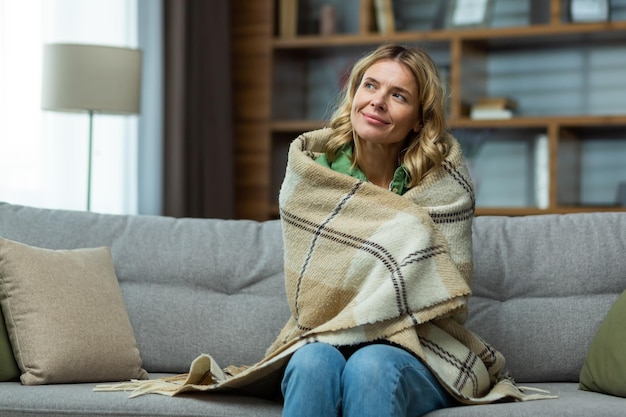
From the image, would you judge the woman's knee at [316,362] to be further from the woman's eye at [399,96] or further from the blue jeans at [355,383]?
the woman's eye at [399,96]

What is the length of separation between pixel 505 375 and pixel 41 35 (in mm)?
2321

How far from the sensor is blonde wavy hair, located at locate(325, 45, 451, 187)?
2.35m

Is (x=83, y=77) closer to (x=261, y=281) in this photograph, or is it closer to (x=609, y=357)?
(x=261, y=281)

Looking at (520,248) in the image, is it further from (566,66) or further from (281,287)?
(566,66)

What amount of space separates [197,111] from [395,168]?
2.32m

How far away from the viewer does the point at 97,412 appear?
2.08 m

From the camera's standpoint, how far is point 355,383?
1.90 m

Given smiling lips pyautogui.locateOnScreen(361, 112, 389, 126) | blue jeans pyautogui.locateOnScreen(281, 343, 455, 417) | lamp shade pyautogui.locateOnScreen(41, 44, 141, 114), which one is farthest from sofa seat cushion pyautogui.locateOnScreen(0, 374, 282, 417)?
lamp shade pyautogui.locateOnScreen(41, 44, 141, 114)

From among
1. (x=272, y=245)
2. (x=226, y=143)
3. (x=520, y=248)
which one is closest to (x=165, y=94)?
(x=226, y=143)

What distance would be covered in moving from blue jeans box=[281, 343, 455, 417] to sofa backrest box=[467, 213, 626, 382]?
53cm

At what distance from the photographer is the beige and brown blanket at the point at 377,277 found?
2113 millimetres

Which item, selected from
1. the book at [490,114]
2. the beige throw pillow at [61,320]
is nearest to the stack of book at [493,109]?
the book at [490,114]

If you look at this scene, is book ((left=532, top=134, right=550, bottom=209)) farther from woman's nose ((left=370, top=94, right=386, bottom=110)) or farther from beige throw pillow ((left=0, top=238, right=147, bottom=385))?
beige throw pillow ((left=0, top=238, right=147, bottom=385))

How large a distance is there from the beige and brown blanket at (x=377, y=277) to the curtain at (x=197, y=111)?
2.15 metres
